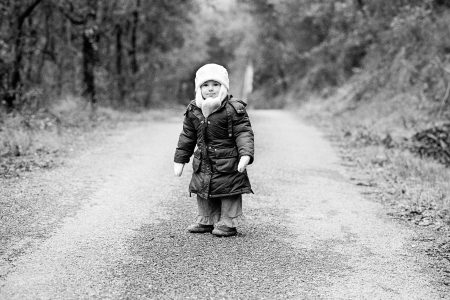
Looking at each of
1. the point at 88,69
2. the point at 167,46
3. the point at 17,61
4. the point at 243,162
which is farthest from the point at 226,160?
the point at 167,46

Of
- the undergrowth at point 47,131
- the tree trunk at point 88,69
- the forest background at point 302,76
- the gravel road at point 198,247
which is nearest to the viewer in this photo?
the gravel road at point 198,247

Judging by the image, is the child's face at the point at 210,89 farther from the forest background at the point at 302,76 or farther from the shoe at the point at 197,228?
the forest background at the point at 302,76

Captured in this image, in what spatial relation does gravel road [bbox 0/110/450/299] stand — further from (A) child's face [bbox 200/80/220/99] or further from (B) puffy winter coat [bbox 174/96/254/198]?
(A) child's face [bbox 200/80/220/99]

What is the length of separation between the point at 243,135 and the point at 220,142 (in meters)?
0.25

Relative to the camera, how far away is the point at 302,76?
36.8m

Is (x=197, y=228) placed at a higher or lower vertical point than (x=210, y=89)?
lower

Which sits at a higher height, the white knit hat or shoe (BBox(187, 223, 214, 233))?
the white knit hat

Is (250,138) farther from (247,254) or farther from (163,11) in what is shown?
(163,11)

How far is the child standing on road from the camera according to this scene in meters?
5.00

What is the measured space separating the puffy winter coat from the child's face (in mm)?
135

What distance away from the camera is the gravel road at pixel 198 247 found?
12.8 feet

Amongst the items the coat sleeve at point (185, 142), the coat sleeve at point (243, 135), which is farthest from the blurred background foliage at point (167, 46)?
the coat sleeve at point (243, 135)

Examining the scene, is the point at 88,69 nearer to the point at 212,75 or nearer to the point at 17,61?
the point at 17,61

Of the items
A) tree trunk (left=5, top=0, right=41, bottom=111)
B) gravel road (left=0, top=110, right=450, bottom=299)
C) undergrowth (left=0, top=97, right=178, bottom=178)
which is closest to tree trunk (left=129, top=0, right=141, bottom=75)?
undergrowth (left=0, top=97, right=178, bottom=178)
